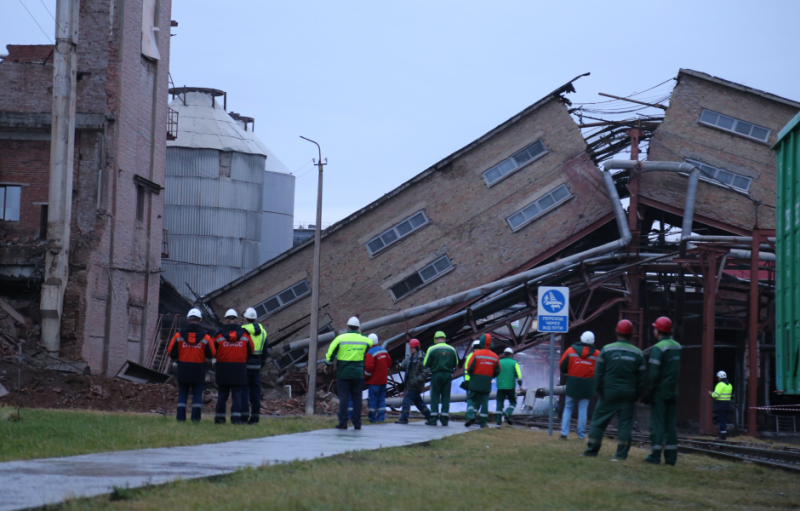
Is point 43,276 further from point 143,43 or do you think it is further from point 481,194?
point 481,194

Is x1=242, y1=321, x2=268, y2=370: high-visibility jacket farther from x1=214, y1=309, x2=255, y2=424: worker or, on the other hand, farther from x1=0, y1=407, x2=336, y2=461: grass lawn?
x1=0, y1=407, x2=336, y2=461: grass lawn

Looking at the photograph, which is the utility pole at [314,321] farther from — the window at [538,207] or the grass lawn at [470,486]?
the grass lawn at [470,486]

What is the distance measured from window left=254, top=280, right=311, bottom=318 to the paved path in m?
23.3

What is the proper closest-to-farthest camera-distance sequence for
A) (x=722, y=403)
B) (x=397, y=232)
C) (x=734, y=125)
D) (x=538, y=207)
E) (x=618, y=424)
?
(x=618, y=424)
(x=722, y=403)
(x=734, y=125)
(x=538, y=207)
(x=397, y=232)

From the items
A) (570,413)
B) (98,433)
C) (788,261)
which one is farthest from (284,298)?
(788,261)

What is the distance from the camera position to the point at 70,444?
30.5ft

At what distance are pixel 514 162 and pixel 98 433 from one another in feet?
82.4

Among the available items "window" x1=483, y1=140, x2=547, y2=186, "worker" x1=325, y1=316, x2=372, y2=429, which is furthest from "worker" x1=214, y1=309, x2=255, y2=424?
"window" x1=483, y1=140, x2=547, y2=186

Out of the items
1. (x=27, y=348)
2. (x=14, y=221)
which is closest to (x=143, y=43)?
(x=14, y=221)

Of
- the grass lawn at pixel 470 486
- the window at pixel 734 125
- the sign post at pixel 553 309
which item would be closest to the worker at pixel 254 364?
the grass lawn at pixel 470 486

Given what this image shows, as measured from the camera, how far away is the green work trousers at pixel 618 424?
11320 millimetres

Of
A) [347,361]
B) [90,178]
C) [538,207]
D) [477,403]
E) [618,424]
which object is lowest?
[477,403]

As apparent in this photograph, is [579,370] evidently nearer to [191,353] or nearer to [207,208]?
[191,353]

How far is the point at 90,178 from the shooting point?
2825 cm
